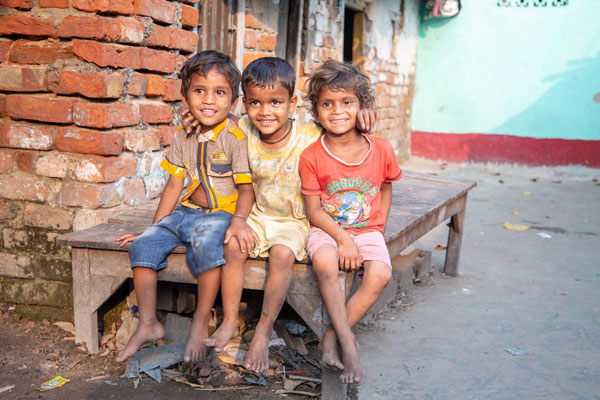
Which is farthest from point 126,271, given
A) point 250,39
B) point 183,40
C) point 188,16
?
point 250,39

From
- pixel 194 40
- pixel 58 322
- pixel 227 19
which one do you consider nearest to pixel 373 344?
pixel 58 322

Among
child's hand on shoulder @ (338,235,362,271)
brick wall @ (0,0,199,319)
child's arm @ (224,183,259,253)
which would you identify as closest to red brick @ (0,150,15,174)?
brick wall @ (0,0,199,319)

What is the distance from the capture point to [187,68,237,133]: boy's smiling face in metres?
2.71

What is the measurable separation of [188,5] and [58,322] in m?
1.93

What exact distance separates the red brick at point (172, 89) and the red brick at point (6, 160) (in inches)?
34.2

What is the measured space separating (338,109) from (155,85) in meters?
1.15

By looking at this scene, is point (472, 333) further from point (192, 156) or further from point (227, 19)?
point (227, 19)

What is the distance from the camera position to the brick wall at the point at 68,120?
9.66 feet

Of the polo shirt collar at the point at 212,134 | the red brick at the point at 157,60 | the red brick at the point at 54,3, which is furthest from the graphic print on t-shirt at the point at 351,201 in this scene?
the red brick at the point at 54,3

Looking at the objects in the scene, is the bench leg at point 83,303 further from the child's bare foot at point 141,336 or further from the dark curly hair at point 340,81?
the dark curly hair at point 340,81

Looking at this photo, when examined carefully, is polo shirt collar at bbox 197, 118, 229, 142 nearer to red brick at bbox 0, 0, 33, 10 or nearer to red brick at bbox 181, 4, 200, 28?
red brick at bbox 181, 4, 200, 28

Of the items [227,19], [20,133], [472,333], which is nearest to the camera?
[20,133]

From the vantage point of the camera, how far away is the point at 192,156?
285cm

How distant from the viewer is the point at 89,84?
292 cm
